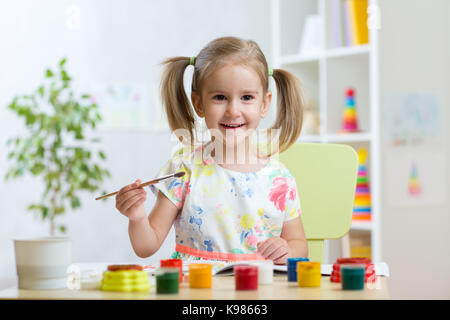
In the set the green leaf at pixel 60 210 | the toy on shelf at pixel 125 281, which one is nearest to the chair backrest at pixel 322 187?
the toy on shelf at pixel 125 281

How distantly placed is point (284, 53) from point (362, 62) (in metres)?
0.45

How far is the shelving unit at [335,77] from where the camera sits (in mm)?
2586

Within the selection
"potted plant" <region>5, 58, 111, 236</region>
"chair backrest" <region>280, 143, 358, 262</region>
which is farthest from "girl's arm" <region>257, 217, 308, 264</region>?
"potted plant" <region>5, 58, 111, 236</region>

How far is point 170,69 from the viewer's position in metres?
1.29

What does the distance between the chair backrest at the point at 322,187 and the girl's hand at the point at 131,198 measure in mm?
504

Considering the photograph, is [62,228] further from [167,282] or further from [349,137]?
[167,282]

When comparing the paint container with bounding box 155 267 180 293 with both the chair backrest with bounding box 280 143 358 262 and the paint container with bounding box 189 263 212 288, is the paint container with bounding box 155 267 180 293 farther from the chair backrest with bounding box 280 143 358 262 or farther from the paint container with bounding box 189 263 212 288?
the chair backrest with bounding box 280 143 358 262

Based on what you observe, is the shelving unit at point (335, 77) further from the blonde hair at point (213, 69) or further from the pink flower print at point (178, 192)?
the pink flower print at point (178, 192)

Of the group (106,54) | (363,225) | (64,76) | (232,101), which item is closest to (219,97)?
(232,101)

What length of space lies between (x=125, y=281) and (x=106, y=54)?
286 cm

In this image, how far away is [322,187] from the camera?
1.38 meters

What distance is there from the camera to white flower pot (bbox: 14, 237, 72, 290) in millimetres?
661
